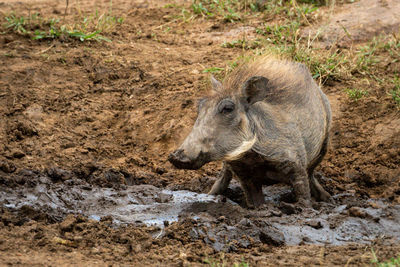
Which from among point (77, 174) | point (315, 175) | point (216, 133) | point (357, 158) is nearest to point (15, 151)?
point (77, 174)

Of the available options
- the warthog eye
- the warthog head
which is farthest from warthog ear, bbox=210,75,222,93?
the warthog eye

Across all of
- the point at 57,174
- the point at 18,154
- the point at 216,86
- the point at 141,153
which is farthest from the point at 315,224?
the point at 18,154

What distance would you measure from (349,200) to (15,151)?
333 cm

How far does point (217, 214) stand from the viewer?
5059 mm

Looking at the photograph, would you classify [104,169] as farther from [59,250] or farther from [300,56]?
[300,56]

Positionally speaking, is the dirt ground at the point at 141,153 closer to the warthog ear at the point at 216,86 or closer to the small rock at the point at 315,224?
the small rock at the point at 315,224

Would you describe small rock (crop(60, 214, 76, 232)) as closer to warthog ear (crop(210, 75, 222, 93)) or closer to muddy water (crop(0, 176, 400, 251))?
muddy water (crop(0, 176, 400, 251))

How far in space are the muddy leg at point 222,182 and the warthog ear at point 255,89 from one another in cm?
105

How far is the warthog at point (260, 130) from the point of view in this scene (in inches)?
204

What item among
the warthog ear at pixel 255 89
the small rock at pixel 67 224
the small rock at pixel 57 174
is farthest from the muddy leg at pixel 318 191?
the small rock at pixel 67 224

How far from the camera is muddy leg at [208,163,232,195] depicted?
6.27 meters

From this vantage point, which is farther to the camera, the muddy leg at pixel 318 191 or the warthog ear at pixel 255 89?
the muddy leg at pixel 318 191

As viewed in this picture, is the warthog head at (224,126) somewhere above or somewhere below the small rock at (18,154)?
above

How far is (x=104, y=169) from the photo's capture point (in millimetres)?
6398
